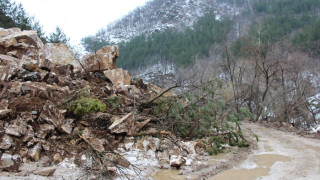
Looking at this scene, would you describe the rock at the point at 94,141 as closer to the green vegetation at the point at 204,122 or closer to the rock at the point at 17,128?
the rock at the point at 17,128

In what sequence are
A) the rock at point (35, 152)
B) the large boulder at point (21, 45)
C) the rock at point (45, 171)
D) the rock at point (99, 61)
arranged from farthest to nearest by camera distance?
the large boulder at point (21, 45)
the rock at point (99, 61)
the rock at point (35, 152)
the rock at point (45, 171)

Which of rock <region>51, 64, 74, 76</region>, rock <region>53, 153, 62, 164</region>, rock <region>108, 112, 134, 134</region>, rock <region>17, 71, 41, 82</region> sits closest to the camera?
rock <region>53, 153, 62, 164</region>

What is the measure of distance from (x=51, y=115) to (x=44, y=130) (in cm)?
47

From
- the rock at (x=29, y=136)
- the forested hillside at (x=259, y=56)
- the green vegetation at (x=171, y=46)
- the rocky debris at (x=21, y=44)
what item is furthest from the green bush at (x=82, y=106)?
the green vegetation at (x=171, y=46)

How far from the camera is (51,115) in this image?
6.30 m

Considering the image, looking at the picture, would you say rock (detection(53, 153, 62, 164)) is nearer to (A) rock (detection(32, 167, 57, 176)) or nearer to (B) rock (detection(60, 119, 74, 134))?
(A) rock (detection(32, 167, 57, 176))

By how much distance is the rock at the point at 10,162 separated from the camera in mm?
4789

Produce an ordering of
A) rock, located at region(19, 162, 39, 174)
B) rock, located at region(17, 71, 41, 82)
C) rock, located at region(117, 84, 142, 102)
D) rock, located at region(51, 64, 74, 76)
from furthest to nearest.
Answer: rock, located at region(51, 64, 74, 76), rock, located at region(117, 84, 142, 102), rock, located at region(17, 71, 41, 82), rock, located at region(19, 162, 39, 174)

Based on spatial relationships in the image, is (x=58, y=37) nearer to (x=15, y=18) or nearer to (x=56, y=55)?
(x=15, y=18)

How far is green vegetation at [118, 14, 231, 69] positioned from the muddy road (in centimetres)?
5096

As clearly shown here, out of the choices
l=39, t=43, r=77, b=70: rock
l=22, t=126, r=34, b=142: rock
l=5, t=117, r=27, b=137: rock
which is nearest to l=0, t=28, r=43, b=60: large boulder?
l=39, t=43, r=77, b=70: rock

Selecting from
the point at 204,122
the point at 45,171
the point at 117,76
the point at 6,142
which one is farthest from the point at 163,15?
the point at 45,171

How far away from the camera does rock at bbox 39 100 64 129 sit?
6.18 m

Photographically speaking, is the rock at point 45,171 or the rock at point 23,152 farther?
the rock at point 23,152
